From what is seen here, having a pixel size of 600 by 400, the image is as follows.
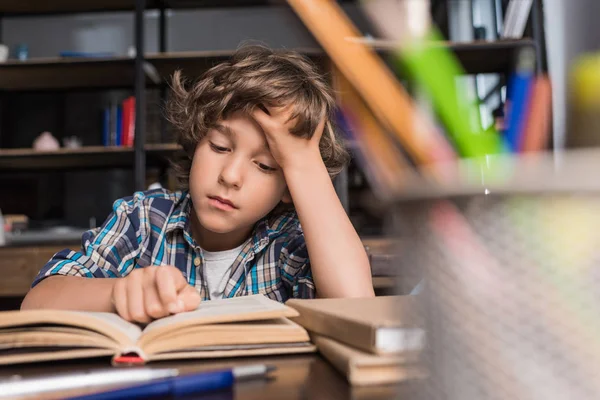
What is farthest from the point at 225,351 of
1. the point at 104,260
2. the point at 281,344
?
the point at 104,260

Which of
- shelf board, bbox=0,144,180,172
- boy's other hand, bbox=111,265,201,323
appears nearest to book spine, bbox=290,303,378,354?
boy's other hand, bbox=111,265,201,323

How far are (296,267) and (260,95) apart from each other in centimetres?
30

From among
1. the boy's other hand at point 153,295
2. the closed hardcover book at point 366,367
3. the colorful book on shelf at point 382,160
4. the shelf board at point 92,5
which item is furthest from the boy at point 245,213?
the shelf board at point 92,5

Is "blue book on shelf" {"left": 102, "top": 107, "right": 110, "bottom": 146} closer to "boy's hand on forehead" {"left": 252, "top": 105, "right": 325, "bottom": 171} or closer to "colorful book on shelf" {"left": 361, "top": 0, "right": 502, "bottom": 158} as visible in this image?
"boy's hand on forehead" {"left": 252, "top": 105, "right": 325, "bottom": 171}

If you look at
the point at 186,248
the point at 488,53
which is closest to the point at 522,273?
the point at 186,248

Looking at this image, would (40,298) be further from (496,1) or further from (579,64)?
(496,1)

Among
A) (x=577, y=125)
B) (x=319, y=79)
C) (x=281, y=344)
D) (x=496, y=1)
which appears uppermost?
(x=496, y=1)

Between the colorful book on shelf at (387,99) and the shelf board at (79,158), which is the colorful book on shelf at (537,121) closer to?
the colorful book on shelf at (387,99)

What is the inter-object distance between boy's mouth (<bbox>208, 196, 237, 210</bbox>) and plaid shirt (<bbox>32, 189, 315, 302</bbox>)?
0.45ft

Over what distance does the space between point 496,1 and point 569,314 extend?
3.60 m

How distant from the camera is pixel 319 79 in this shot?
3.55ft

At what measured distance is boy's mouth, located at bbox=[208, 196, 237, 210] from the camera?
86 cm

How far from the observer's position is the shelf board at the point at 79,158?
2.46m

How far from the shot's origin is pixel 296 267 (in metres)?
0.97
